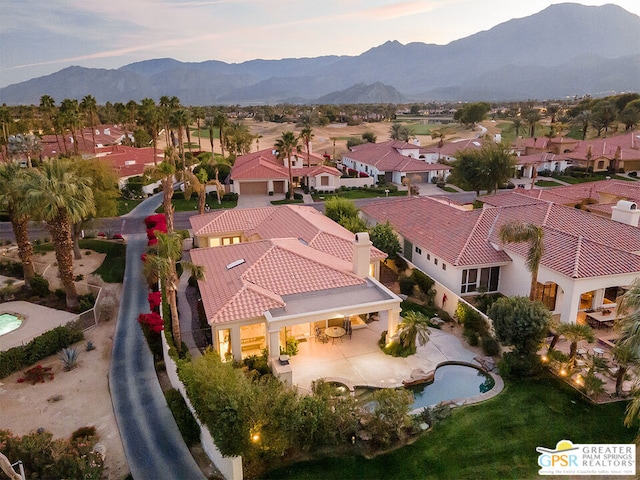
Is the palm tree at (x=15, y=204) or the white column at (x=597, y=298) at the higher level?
the palm tree at (x=15, y=204)

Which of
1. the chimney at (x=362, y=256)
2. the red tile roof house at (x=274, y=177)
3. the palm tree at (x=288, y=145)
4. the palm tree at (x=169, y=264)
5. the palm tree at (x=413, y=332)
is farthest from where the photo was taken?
the red tile roof house at (x=274, y=177)

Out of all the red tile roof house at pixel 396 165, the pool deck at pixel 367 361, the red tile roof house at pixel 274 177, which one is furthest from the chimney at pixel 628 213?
the red tile roof house at pixel 274 177

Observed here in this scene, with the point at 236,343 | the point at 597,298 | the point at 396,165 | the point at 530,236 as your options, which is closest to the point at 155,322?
the point at 236,343

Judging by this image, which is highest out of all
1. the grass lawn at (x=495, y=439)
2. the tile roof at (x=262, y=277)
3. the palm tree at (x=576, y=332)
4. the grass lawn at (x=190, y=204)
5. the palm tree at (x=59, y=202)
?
the palm tree at (x=59, y=202)

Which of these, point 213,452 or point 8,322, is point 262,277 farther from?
point 8,322

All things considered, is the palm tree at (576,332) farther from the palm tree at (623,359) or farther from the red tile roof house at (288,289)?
the red tile roof house at (288,289)

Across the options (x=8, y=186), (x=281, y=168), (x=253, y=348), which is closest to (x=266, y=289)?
(x=253, y=348)

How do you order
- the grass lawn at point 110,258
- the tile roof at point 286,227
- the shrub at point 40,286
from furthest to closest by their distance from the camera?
the grass lawn at point 110,258, the shrub at point 40,286, the tile roof at point 286,227
